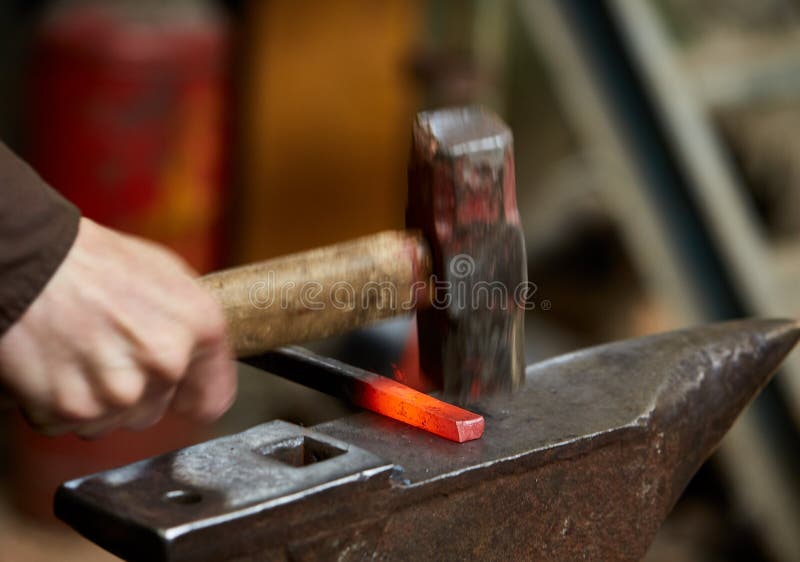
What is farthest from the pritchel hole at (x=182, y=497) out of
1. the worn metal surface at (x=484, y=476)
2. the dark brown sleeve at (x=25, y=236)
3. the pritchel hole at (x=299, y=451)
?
the dark brown sleeve at (x=25, y=236)

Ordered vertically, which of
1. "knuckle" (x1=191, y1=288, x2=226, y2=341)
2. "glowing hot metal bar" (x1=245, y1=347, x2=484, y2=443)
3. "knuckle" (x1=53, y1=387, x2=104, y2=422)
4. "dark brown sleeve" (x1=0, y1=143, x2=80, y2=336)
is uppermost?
"dark brown sleeve" (x1=0, y1=143, x2=80, y2=336)

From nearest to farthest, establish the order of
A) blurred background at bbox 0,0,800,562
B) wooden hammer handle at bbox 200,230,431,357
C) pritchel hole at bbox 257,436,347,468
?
pritchel hole at bbox 257,436,347,468 → wooden hammer handle at bbox 200,230,431,357 → blurred background at bbox 0,0,800,562

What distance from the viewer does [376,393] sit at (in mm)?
1313

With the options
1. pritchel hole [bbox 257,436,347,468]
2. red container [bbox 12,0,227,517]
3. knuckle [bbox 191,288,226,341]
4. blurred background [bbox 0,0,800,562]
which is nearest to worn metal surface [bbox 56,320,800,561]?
pritchel hole [bbox 257,436,347,468]

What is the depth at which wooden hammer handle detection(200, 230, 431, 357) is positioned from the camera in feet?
4.24

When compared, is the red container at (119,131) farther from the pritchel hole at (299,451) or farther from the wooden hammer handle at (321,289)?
the pritchel hole at (299,451)

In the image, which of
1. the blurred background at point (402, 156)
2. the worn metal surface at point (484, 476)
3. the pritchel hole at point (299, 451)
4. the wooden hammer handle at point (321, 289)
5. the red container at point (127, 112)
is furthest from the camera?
the red container at point (127, 112)

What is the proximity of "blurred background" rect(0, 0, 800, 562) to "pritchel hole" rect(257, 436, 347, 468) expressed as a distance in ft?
5.33

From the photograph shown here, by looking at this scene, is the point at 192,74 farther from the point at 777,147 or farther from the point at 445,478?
the point at 445,478

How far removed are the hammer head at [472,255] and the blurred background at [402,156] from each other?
147cm

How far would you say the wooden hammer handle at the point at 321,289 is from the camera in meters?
1.29

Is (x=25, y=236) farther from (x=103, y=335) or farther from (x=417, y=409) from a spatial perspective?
(x=417, y=409)

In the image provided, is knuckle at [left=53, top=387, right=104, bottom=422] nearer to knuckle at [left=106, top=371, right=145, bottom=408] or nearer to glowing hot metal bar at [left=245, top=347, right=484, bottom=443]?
knuckle at [left=106, top=371, right=145, bottom=408]

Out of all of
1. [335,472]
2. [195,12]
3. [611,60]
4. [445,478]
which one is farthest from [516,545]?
[195,12]
